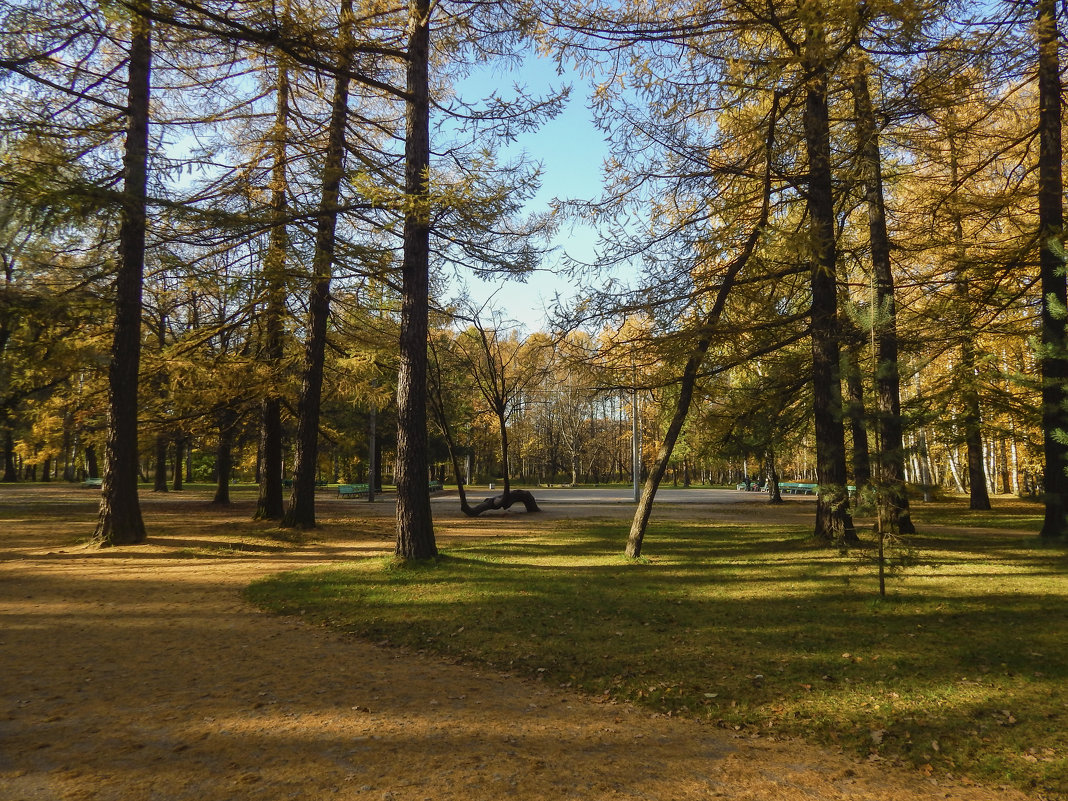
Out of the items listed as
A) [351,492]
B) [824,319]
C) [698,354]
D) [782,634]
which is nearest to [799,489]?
[351,492]

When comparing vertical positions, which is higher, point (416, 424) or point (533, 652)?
point (416, 424)

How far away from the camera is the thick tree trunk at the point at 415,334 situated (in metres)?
8.86

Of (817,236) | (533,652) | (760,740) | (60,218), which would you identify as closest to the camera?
(760,740)

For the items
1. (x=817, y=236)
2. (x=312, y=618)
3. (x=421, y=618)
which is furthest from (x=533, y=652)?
(x=817, y=236)

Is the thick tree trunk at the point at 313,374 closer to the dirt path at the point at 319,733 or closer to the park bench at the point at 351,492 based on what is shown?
the dirt path at the point at 319,733

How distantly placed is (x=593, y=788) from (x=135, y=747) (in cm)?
250

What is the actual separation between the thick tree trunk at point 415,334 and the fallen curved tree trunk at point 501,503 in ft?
31.9

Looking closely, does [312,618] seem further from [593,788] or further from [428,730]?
[593,788]

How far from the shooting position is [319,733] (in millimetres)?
3590

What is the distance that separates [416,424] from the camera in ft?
29.0

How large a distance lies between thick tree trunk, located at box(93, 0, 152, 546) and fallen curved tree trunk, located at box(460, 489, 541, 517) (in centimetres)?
955

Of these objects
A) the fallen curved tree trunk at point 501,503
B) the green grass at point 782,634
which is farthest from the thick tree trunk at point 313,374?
the fallen curved tree trunk at point 501,503

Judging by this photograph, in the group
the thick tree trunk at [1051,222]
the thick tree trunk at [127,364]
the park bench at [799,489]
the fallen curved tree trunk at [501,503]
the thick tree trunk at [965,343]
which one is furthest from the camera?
the park bench at [799,489]

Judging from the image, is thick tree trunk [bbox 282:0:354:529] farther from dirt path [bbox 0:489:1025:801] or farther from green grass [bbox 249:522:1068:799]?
dirt path [bbox 0:489:1025:801]
